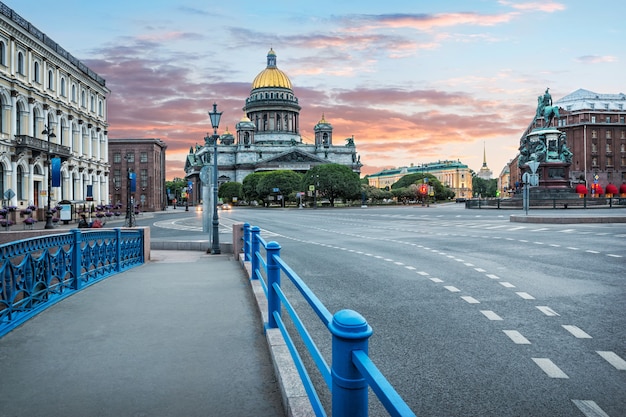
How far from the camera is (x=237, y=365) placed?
577cm

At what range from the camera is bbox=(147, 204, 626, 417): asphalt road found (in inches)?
190

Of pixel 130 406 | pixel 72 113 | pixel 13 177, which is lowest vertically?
pixel 130 406

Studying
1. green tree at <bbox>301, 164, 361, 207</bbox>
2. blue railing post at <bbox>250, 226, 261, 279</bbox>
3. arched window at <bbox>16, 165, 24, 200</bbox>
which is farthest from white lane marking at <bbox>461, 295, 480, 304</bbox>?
green tree at <bbox>301, 164, 361, 207</bbox>

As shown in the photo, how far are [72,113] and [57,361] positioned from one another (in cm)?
5354

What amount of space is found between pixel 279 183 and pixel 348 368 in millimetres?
104624

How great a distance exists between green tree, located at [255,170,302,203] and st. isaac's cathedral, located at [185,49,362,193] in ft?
84.7

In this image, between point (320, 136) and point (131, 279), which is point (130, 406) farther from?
point (320, 136)

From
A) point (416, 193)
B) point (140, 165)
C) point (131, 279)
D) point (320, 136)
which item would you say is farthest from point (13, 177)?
point (320, 136)

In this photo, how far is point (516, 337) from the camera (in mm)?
6664

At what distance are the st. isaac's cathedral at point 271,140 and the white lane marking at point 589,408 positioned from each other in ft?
430

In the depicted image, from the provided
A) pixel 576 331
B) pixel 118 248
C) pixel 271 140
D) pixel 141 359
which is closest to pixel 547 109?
pixel 118 248

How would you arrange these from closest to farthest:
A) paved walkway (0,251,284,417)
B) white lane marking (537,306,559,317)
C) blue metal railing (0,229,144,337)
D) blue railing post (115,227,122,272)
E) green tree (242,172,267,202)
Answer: paved walkway (0,251,284,417)
blue metal railing (0,229,144,337)
white lane marking (537,306,559,317)
blue railing post (115,227,122,272)
green tree (242,172,267,202)

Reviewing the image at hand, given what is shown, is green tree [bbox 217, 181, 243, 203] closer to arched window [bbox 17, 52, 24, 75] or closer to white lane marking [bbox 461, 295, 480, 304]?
arched window [bbox 17, 52, 24, 75]

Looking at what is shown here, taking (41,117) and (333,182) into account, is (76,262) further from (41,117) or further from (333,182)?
(333,182)
